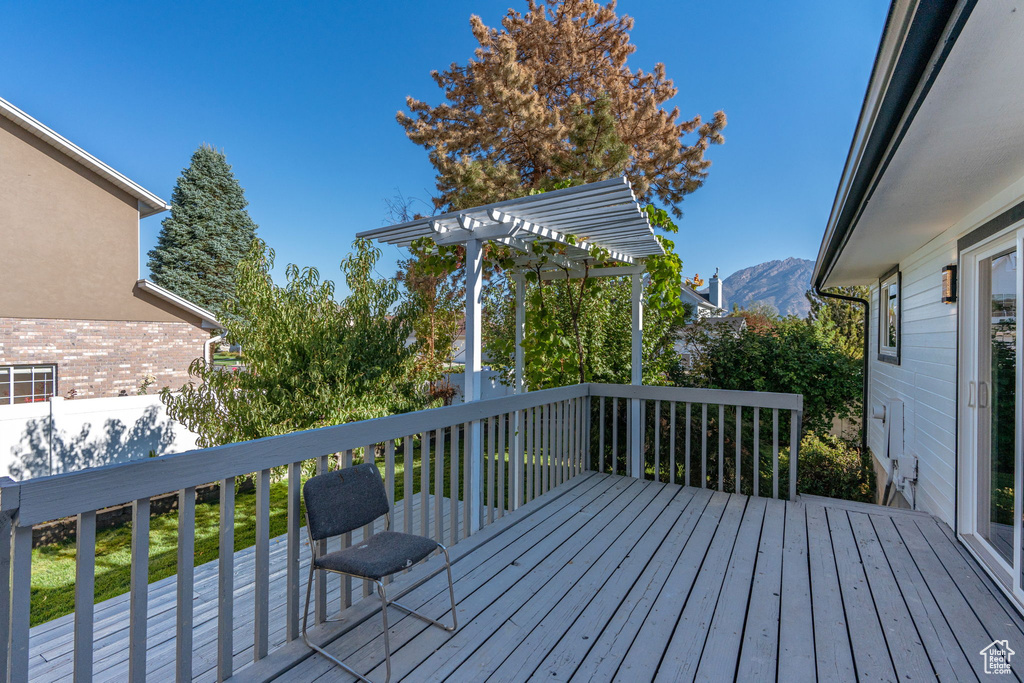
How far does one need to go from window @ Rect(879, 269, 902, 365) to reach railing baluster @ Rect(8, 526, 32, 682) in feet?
21.4

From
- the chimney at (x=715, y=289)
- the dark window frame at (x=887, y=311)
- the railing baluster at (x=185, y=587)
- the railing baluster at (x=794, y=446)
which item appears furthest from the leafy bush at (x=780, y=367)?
the chimney at (x=715, y=289)

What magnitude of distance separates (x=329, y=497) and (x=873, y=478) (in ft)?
22.6

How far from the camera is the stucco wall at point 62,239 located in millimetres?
9953

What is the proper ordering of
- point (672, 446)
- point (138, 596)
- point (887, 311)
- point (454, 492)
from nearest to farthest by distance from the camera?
point (138, 596), point (454, 492), point (672, 446), point (887, 311)

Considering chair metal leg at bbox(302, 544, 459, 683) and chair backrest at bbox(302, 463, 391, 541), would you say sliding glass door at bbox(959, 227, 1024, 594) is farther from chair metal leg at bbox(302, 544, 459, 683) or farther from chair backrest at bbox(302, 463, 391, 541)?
chair backrest at bbox(302, 463, 391, 541)

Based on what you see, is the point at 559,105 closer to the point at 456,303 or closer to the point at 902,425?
the point at 456,303

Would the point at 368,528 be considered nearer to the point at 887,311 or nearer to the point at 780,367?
the point at 780,367

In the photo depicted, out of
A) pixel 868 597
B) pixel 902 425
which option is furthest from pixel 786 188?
pixel 868 597

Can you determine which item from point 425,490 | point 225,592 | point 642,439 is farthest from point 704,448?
point 225,592

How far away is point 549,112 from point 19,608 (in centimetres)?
913

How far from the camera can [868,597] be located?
2473 mm

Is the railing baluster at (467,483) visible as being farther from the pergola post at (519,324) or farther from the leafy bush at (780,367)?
the leafy bush at (780,367)

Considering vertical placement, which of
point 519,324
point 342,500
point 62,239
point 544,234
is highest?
point 62,239

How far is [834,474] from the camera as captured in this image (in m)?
5.93
